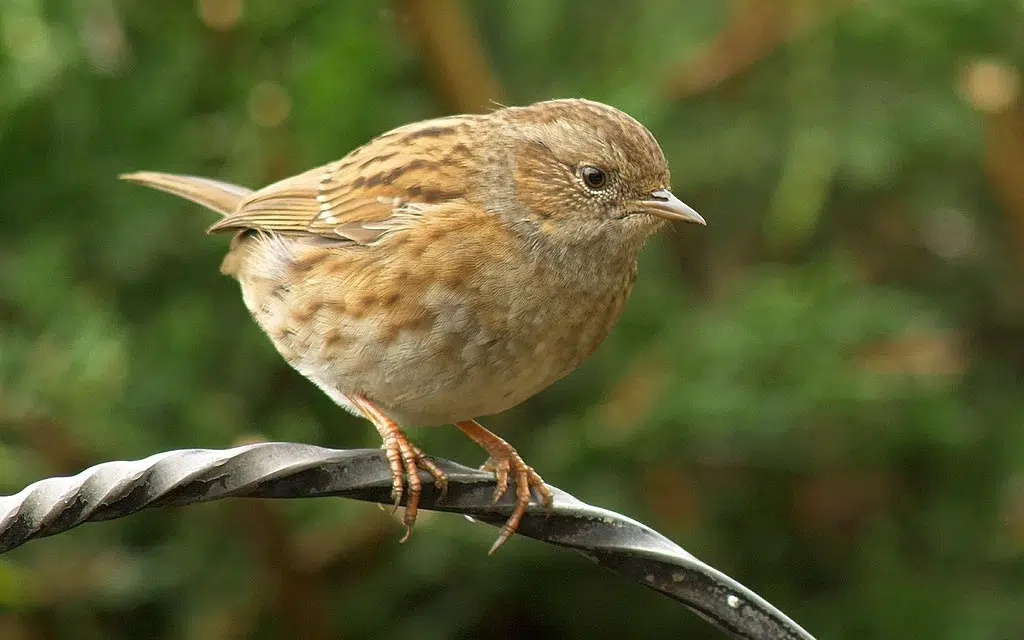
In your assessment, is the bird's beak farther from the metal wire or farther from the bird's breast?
the metal wire

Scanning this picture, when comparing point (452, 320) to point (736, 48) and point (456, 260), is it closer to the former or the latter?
point (456, 260)

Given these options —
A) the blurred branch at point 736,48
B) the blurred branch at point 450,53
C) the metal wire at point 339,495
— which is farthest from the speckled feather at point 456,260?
the blurred branch at point 736,48

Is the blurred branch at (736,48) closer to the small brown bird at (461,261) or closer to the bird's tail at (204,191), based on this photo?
the small brown bird at (461,261)

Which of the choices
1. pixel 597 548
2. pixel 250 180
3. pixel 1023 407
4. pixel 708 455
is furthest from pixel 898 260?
pixel 597 548

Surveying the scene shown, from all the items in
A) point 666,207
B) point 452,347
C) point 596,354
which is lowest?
point 452,347

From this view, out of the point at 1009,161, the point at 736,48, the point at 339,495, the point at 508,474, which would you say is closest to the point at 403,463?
the point at 508,474

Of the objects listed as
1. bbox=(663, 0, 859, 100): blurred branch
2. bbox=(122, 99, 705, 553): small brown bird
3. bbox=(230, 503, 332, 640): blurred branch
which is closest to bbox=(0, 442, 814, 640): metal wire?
bbox=(122, 99, 705, 553): small brown bird
